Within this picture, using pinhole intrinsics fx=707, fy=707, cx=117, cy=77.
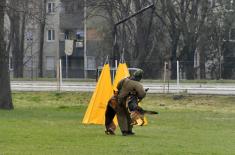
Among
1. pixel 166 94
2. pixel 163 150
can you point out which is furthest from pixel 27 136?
pixel 166 94

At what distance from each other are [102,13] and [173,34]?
7119mm

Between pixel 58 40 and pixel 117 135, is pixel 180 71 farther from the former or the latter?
pixel 58 40

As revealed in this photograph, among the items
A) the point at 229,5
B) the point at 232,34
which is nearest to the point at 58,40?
the point at 232,34

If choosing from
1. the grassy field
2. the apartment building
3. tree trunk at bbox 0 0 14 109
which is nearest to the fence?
the grassy field

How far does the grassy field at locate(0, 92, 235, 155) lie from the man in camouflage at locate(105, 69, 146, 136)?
12.0 inches

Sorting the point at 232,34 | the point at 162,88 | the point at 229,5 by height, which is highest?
the point at 229,5

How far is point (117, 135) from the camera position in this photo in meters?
18.5

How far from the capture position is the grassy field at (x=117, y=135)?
14578mm

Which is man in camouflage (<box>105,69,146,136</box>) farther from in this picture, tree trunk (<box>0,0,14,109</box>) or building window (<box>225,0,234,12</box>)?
building window (<box>225,0,234,12</box>)

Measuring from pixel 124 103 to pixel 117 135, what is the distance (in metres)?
1.00

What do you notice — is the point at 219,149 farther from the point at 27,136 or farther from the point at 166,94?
the point at 166,94

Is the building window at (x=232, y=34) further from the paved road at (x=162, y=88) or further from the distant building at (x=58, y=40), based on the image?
the paved road at (x=162, y=88)

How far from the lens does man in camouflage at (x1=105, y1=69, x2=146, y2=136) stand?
17797mm

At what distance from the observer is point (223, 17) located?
201 feet
